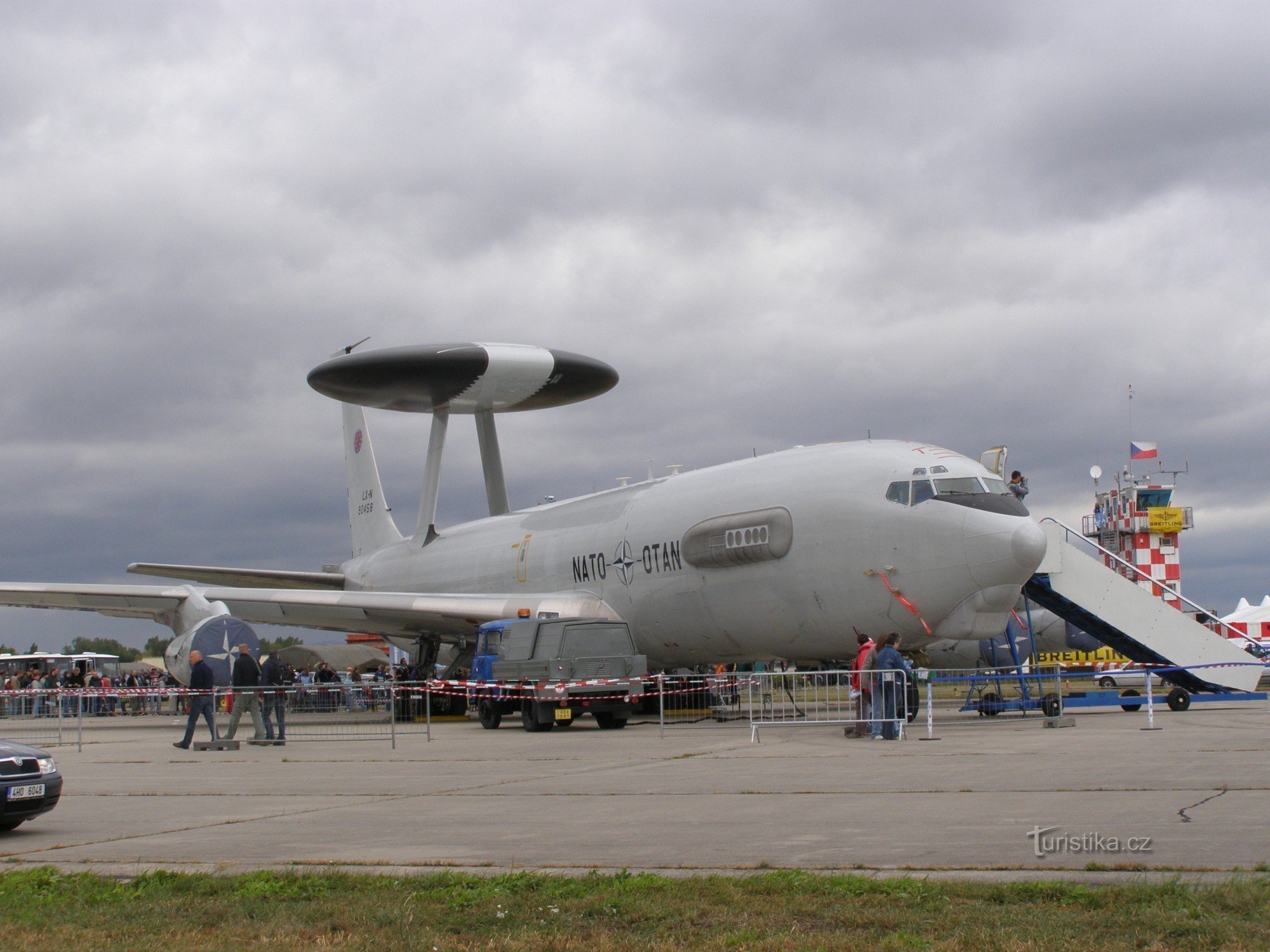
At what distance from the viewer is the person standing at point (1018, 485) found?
21641 millimetres

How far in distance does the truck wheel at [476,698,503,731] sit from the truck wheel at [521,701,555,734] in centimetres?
124

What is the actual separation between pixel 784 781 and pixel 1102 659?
46.0 m

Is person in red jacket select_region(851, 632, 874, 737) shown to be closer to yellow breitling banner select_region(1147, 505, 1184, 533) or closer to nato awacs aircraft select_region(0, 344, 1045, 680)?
nato awacs aircraft select_region(0, 344, 1045, 680)

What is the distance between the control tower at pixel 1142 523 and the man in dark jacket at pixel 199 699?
2141 inches

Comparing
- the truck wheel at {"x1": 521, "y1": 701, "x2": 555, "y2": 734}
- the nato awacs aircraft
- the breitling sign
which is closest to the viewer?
the nato awacs aircraft

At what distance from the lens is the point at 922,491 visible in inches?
742

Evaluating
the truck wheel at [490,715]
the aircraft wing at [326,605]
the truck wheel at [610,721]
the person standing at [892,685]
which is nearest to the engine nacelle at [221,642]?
the aircraft wing at [326,605]

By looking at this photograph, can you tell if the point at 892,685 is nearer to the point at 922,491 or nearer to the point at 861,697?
the point at 861,697

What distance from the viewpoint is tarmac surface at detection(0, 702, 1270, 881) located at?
22.1ft

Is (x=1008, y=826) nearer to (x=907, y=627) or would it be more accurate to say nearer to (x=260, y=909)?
(x=260, y=909)

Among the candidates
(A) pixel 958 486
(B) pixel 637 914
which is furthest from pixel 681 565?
(B) pixel 637 914

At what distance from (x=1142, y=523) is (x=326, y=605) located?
1943 inches

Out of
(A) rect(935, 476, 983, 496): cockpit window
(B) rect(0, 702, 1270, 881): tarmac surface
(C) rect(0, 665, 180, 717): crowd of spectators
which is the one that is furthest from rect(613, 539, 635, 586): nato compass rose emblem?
(C) rect(0, 665, 180, 717): crowd of spectators

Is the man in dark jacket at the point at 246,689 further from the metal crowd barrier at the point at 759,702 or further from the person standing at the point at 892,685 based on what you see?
the person standing at the point at 892,685
